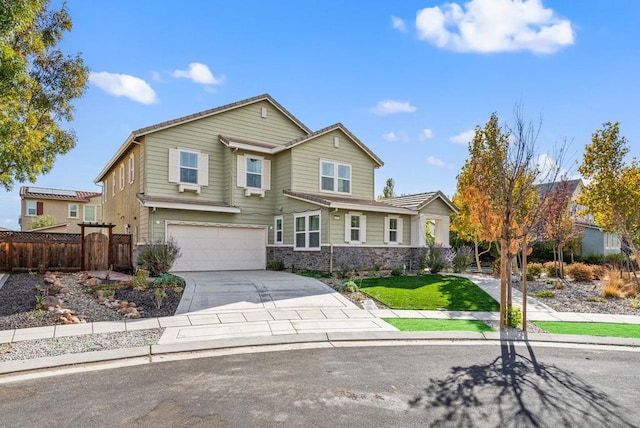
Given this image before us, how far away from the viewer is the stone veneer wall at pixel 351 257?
56.4 feet

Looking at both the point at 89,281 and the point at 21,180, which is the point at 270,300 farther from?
the point at 21,180

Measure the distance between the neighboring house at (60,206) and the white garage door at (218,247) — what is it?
21.6 metres

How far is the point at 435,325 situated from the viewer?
912cm

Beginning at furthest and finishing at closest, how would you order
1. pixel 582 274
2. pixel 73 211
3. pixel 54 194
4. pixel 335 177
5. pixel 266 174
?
pixel 73 211 → pixel 54 194 → pixel 335 177 → pixel 266 174 → pixel 582 274


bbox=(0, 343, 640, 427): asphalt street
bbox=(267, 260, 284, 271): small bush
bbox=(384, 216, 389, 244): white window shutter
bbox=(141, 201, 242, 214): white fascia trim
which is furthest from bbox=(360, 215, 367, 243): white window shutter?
bbox=(0, 343, 640, 427): asphalt street

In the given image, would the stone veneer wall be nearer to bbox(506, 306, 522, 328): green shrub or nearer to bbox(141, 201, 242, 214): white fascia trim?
bbox(141, 201, 242, 214): white fascia trim

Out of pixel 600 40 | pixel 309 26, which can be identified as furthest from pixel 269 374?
pixel 600 40

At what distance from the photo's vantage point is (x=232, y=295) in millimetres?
11875

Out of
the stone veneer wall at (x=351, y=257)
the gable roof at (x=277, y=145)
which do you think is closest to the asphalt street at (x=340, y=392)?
the stone veneer wall at (x=351, y=257)

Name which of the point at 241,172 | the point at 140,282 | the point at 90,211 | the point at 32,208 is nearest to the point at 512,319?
the point at 140,282

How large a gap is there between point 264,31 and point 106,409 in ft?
38.4

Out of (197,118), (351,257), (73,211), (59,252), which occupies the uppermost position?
(197,118)

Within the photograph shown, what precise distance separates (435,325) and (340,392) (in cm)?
460

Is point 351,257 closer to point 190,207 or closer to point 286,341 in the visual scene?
point 190,207
